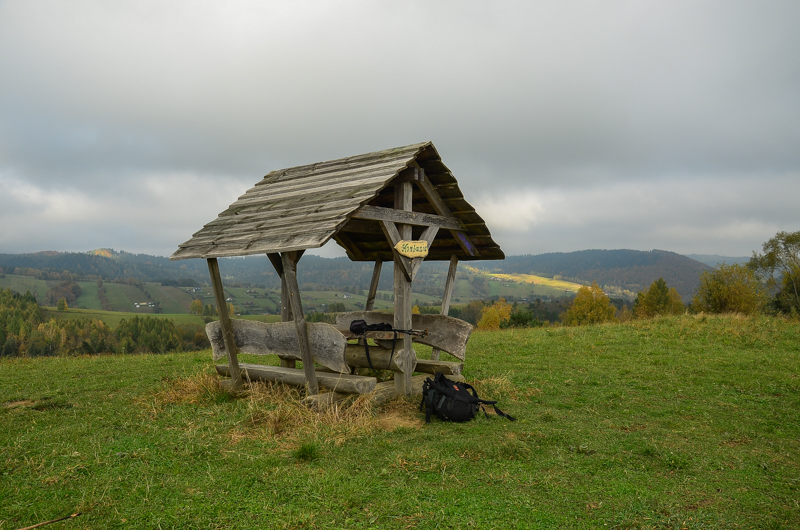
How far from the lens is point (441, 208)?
9367 mm

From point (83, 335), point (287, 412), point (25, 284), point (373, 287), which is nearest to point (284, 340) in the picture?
point (287, 412)

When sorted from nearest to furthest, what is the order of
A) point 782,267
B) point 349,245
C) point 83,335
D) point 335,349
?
1. point 335,349
2. point 349,245
3. point 782,267
4. point 83,335

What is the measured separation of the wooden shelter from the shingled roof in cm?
2

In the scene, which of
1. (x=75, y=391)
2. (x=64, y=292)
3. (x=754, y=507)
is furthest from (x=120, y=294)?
(x=754, y=507)

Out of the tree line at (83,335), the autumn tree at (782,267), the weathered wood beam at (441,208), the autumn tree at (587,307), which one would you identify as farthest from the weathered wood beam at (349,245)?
the autumn tree at (587,307)

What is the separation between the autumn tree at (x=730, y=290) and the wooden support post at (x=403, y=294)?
102 feet

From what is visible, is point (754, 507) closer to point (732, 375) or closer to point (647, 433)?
point (647, 433)

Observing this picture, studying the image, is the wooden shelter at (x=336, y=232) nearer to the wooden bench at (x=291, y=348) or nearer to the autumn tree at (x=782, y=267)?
the wooden bench at (x=291, y=348)

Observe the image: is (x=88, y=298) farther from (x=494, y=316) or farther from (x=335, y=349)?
(x=335, y=349)

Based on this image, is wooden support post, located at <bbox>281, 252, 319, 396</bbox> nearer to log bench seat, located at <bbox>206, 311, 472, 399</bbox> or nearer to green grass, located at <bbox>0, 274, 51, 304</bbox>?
log bench seat, located at <bbox>206, 311, 472, 399</bbox>

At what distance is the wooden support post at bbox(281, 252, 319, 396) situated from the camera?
730 centimetres

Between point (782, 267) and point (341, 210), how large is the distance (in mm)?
52996

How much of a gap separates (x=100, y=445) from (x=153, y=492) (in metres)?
1.87

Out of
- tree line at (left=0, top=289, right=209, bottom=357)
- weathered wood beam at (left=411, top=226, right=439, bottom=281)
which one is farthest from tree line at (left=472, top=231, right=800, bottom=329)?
tree line at (left=0, top=289, right=209, bottom=357)
